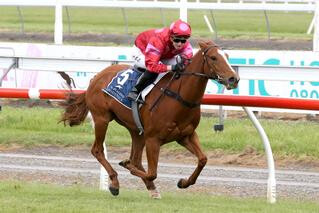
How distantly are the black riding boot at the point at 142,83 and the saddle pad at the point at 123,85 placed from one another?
0.12 feet

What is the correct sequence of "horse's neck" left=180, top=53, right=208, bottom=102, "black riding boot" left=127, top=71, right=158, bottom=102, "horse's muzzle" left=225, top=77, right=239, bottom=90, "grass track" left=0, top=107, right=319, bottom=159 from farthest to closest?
"grass track" left=0, top=107, right=319, bottom=159 → "black riding boot" left=127, top=71, right=158, bottom=102 → "horse's neck" left=180, top=53, right=208, bottom=102 → "horse's muzzle" left=225, top=77, right=239, bottom=90

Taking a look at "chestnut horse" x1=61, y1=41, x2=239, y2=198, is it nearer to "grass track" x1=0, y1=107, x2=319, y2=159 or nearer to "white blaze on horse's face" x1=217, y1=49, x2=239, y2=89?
"white blaze on horse's face" x1=217, y1=49, x2=239, y2=89

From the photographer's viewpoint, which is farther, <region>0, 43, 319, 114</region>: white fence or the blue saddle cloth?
<region>0, 43, 319, 114</region>: white fence

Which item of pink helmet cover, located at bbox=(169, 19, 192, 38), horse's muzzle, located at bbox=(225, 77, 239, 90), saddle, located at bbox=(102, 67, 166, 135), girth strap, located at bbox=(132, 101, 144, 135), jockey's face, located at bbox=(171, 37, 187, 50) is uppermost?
pink helmet cover, located at bbox=(169, 19, 192, 38)

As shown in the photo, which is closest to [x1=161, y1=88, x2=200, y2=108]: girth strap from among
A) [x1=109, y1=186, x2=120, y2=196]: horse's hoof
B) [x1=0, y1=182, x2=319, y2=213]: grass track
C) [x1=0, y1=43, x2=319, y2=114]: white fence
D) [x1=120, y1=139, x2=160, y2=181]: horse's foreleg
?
[x1=120, y1=139, x2=160, y2=181]: horse's foreleg

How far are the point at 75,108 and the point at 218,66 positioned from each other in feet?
7.05

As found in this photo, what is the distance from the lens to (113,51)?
1670 centimetres

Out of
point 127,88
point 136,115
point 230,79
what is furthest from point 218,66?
point 127,88

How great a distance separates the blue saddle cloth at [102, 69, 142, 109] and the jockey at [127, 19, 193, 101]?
0.10 metres

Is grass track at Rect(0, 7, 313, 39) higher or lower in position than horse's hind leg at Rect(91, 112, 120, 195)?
lower

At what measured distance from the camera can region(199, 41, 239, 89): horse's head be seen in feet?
29.0

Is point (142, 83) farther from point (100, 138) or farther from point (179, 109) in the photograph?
point (100, 138)

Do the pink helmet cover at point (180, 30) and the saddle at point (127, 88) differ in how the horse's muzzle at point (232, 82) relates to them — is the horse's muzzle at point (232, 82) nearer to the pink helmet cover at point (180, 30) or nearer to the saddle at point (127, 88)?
the pink helmet cover at point (180, 30)

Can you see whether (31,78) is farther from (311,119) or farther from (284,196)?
(284,196)
